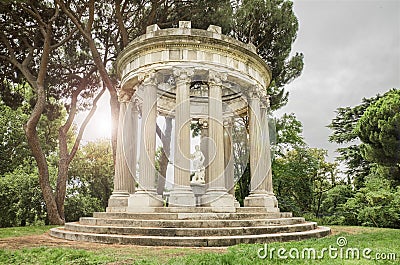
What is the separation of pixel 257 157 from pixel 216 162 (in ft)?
10.8

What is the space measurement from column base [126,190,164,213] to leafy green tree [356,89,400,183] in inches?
523

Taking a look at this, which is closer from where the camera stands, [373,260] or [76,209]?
[373,260]

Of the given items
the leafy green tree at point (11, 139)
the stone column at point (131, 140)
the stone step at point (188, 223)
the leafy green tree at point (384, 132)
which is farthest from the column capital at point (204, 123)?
the leafy green tree at point (11, 139)

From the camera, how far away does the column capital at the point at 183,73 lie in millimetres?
16094

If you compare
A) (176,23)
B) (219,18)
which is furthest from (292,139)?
(176,23)

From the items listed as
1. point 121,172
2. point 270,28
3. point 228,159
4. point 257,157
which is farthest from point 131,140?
point 270,28

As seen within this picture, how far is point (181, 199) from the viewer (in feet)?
46.8

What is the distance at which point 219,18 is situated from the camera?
23906 mm

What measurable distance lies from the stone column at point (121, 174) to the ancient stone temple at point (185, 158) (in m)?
0.05

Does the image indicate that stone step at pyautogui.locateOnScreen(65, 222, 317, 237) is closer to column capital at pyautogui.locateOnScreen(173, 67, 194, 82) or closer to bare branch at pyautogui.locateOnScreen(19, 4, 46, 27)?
column capital at pyautogui.locateOnScreen(173, 67, 194, 82)

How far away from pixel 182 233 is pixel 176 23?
17608 millimetres

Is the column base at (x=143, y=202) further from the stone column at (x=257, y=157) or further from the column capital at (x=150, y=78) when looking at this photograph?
the column capital at (x=150, y=78)

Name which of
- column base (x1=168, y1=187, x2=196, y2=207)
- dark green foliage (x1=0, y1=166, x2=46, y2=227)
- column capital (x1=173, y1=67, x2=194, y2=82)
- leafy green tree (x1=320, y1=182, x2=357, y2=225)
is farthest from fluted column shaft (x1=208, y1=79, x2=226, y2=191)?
dark green foliage (x1=0, y1=166, x2=46, y2=227)

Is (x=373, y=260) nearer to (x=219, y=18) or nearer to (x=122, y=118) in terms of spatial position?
(x=122, y=118)
